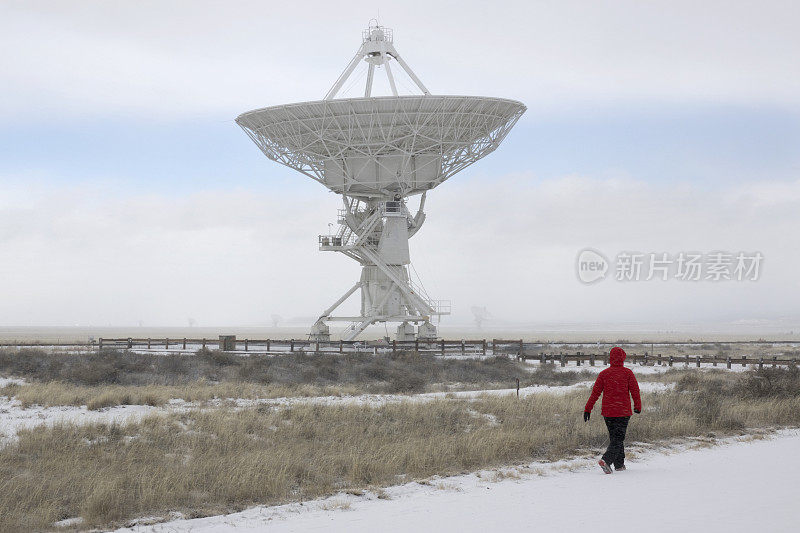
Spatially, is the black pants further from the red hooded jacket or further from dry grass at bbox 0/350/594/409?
dry grass at bbox 0/350/594/409

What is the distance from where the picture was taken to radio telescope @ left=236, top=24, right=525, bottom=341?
42.5 m

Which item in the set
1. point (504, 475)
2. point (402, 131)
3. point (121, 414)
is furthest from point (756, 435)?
point (402, 131)

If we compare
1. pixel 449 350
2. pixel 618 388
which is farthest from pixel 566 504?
pixel 449 350

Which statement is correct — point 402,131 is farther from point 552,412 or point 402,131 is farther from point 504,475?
point 504,475

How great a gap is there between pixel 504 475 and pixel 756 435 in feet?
21.5

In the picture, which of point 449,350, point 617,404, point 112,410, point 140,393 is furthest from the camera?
point 449,350

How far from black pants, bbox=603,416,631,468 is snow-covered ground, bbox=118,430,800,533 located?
0.81 feet

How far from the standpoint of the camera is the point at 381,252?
46.8m

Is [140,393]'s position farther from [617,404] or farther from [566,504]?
[566,504]

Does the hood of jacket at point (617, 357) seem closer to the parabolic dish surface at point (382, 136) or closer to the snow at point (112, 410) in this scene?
the snow at point (112, 410)

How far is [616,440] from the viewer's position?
1149 centimetres

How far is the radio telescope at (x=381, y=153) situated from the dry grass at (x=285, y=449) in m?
25.7

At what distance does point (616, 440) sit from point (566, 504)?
99.9 inches

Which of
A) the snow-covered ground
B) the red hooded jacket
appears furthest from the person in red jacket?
the snow-covered ground
